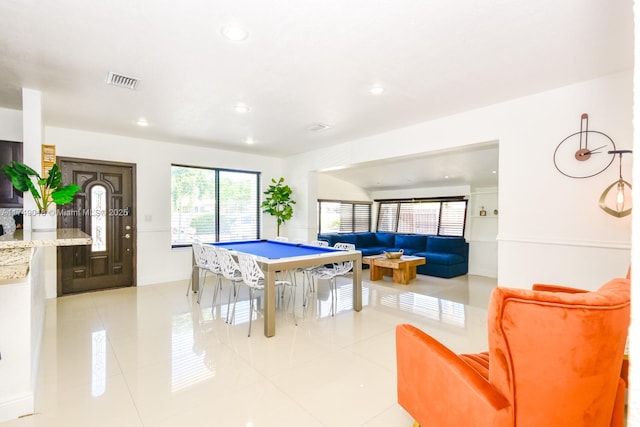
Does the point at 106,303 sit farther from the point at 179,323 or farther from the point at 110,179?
the point at 110,179

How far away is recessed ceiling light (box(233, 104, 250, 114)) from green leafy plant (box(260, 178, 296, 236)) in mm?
2700

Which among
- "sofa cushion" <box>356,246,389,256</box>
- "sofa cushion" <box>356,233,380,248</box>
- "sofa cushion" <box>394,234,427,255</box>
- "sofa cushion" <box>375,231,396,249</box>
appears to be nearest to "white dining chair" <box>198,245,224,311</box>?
"sofa cushion" <box>356,246,389,256</box>

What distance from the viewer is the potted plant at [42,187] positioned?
2.93 m

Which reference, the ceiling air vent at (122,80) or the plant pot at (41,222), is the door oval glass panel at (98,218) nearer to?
the plant pot at (41,222)

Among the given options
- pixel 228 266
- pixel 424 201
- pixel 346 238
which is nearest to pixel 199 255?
pixel 228 266

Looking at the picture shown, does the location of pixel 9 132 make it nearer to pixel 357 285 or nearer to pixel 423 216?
pixel 357 285

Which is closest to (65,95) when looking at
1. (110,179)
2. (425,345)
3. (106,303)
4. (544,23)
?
(110,179)

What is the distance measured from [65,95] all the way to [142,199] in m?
2.38

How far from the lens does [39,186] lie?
3354 mm

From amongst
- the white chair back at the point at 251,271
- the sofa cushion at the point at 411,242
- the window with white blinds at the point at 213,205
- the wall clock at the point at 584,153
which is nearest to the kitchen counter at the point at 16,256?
the white chair back at the point at 251,271

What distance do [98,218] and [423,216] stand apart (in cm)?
696

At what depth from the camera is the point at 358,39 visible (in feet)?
7.91

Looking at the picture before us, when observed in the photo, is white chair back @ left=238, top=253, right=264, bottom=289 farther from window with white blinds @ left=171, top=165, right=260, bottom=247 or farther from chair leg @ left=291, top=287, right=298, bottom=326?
window with white blinds @ left=171, top=165, right=260, bottom=247

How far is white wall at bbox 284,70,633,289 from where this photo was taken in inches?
117
